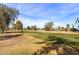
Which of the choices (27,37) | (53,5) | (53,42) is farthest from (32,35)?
(53,5)

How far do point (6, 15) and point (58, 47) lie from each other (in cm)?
63

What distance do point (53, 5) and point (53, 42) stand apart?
0.38 meters

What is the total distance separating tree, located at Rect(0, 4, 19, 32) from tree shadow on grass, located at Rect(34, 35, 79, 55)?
42 cm

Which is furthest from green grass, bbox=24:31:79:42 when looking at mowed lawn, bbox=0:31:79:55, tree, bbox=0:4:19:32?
tree, bbox=0:4:19:32

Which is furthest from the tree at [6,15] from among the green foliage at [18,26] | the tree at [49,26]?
the tree at [49,26]

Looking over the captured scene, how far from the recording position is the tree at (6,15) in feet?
6.72

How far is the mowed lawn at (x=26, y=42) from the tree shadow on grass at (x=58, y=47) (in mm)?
32

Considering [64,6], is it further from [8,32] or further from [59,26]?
[8,32]

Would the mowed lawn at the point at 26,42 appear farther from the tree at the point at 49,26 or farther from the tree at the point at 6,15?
the tree at the point at 6,15

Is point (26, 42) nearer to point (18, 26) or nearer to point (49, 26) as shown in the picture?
point (18, 26)
